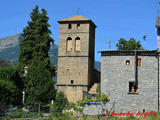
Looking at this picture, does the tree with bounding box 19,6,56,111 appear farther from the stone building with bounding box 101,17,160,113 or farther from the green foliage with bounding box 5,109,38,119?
the green foliage with bounding box 5,109,38,119

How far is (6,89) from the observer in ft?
113

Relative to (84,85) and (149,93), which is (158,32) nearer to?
(149,93)

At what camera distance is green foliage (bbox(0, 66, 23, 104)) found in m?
34.2

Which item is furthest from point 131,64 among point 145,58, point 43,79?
point 43,79

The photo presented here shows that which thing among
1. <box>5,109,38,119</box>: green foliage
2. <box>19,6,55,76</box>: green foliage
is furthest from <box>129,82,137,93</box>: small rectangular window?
<box>19,6,55,76</box>: green foliage

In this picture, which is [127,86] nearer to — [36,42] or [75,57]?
[75,57]

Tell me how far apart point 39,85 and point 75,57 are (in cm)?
1063

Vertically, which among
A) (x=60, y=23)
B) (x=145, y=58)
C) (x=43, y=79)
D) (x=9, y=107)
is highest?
(x=60, y=23)

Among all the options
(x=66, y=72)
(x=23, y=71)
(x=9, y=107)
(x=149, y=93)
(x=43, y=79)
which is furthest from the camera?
(x=66, y=72)

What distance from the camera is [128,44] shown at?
172 feet

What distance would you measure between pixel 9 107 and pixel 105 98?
A: 11.5 meters

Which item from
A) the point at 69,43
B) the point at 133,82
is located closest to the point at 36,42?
the point at 69,43

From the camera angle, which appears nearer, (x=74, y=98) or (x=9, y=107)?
(x=9, y=107)

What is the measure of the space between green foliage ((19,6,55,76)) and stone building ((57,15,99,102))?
231 cm
